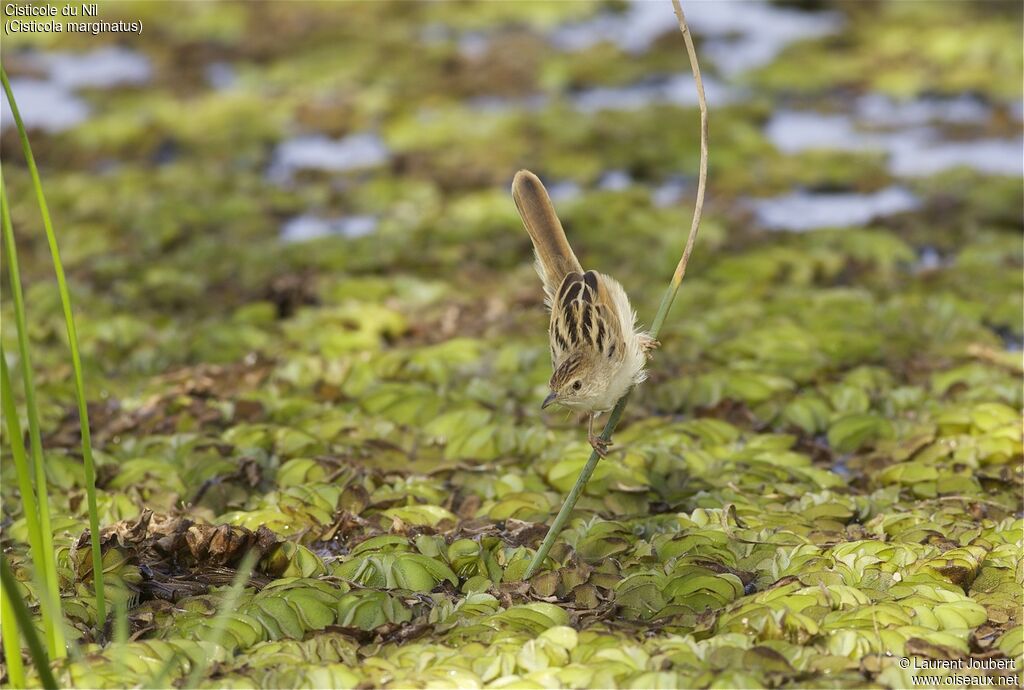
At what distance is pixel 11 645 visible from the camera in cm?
271

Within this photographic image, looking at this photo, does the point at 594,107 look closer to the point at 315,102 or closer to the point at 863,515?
the point at 315,102

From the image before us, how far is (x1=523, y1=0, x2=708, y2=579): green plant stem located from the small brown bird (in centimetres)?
5

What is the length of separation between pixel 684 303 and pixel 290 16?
742 cm

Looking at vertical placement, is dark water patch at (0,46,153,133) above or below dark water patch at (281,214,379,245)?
above

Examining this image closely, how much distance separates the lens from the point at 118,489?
435 centimetres

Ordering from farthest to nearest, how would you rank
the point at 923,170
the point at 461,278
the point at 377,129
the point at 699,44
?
the point at 699,44 < the point at 377,129 < the point at 923,170 < the point at 461,278

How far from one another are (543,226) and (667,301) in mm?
640

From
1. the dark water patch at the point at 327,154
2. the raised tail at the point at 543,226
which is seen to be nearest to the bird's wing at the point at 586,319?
the raised tail at the point at 543,226

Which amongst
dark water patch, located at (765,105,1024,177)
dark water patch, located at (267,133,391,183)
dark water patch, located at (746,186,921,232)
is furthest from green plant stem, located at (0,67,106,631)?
dark water patch, located at (765,105,1024,177)

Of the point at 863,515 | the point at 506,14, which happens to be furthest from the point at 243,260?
the point at 506,14

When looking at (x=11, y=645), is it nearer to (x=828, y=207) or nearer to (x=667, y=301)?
(x=667, y=301)

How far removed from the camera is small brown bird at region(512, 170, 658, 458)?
10.5 feet

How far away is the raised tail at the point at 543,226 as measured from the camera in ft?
11.2

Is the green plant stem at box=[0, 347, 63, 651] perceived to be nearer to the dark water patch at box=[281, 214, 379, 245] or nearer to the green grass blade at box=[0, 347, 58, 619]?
the green grass blade at box=[0, 347, 58, 619]
